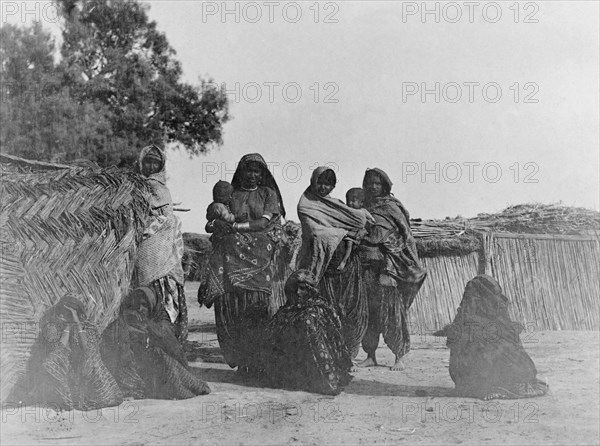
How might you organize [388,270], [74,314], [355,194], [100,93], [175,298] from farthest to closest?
[100,93], [355,194], [388,270], [175,298], [74,314]

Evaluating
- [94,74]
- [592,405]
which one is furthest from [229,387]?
[94,74]

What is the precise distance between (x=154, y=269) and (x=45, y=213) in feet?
4.53

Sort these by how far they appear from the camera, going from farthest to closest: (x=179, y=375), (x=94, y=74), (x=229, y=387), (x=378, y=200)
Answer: (x=94, y=74)
(x=378, y=200)
(x=229, y=387)
(x=179, y=375)

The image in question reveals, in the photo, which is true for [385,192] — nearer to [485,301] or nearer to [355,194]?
[355,194]

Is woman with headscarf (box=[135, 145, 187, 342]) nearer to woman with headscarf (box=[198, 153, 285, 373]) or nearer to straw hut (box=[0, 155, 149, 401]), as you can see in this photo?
straw hut (box=[0, 155, 149, 401])

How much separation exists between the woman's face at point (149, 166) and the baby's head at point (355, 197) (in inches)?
81.8

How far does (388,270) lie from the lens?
25.9 ft

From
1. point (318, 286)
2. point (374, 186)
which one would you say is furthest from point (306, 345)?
point (374, 186)

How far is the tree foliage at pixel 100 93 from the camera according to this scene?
17391mm

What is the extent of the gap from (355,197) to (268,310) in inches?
62.2

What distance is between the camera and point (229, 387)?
6.80m

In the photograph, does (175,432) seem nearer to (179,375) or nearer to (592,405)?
(179,375)

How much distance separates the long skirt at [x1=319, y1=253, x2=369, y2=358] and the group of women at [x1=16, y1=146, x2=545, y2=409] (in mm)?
11

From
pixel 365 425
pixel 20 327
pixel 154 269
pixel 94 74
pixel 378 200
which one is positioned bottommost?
Result: pixel 365 425
